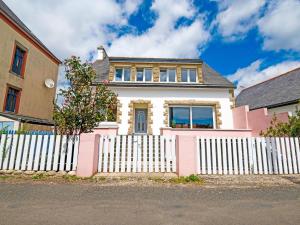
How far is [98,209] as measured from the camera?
3.87 meters

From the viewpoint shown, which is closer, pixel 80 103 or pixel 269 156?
pixel 269 156

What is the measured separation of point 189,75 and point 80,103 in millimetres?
9451

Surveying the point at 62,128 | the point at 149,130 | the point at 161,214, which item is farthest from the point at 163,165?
the point at 149,130

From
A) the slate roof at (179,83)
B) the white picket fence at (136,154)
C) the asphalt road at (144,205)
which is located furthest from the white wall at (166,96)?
the asphalt road at (144,205)

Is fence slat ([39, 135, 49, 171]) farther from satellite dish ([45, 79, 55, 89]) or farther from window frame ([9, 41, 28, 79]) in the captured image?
satellite dish ([45, 79, 55, 89])

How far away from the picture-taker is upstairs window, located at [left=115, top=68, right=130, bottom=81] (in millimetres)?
14500

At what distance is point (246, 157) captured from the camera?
7.34 meters

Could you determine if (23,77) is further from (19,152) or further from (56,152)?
(56,152)

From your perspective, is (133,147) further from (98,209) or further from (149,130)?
(149,130)

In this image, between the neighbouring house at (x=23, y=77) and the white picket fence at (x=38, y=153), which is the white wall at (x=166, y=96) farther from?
the neighbouring house at (x=23, y=77)

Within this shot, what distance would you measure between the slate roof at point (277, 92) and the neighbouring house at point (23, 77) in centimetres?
1895

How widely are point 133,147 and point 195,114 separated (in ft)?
24.3

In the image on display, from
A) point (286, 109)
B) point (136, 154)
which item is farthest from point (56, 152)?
point (286, 109)

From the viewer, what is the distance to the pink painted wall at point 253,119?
38.7 feet
